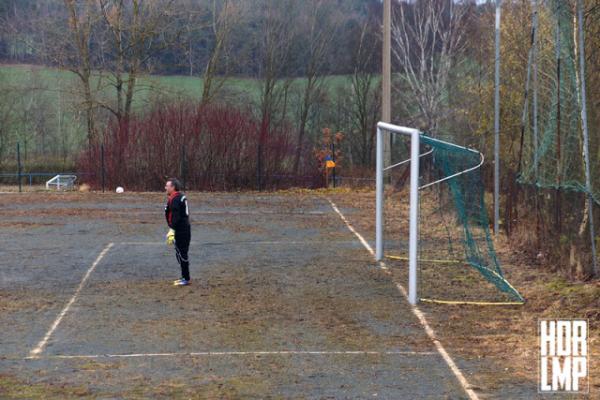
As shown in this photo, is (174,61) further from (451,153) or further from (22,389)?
(22,389)

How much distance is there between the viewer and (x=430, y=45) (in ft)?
168

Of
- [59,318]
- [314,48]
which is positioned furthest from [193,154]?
[314,48]

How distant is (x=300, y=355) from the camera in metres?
10.5

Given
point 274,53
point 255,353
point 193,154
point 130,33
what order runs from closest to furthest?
1. point 255,353
2. point 193,154
3. point 130,33
4. point 274,53

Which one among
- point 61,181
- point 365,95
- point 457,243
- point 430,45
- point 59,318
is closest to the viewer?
point 59,318

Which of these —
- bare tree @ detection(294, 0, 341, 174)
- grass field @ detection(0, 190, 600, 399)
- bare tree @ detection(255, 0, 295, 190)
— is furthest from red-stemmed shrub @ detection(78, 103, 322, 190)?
bare tree @ detection(294, 0, 341, 174)

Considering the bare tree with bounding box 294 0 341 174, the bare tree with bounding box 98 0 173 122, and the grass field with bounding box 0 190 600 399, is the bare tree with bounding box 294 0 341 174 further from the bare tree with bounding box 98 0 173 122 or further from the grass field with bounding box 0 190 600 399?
the grass field with bounding box 0 190 600 399

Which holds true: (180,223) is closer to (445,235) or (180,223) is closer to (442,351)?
(442,351)

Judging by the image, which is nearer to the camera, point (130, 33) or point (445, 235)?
point (445, 235)

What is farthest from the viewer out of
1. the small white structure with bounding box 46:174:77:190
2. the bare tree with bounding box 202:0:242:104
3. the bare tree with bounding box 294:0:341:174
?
the bare tree with bounding box 294:0:341:174

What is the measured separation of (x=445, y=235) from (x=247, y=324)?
30.0ft

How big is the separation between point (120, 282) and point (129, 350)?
458cm

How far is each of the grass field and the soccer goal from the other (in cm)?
47

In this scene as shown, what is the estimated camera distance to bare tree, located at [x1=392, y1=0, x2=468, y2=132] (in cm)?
4531
